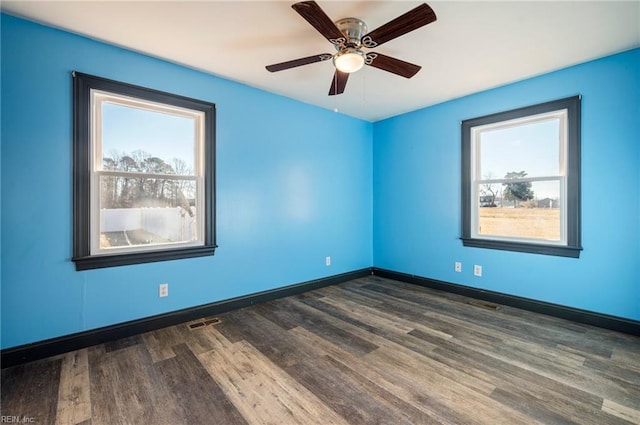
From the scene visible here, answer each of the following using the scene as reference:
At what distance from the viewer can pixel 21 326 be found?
211 cm

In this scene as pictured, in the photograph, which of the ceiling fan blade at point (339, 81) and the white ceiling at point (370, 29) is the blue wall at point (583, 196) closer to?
the white ceiling at point (370, 29)

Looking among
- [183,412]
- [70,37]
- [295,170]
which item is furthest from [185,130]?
[183,412]

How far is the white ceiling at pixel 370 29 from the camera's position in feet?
6.53

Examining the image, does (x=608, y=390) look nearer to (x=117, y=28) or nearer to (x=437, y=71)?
(x=437, y=71)

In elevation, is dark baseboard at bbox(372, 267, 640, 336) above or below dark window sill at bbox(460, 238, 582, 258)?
below

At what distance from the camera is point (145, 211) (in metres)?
2.71

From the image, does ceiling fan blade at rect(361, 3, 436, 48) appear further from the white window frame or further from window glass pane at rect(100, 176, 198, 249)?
window glass pane at rect(100, 176, 198, 249)

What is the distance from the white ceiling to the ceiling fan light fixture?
25cm

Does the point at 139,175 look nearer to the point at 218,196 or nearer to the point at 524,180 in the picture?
the point at 218,196

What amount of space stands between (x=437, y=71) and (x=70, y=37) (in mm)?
3348

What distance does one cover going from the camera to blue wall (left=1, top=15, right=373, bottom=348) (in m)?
2.11

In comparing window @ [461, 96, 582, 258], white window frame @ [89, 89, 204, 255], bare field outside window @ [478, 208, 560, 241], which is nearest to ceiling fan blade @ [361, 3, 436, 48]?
white window frame @ [89, 89, 204, 255]

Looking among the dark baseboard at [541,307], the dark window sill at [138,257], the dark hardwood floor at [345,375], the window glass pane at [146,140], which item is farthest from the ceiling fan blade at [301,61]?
the dark baseboard at [541,307]

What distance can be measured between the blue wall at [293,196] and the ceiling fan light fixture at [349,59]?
1.55m
